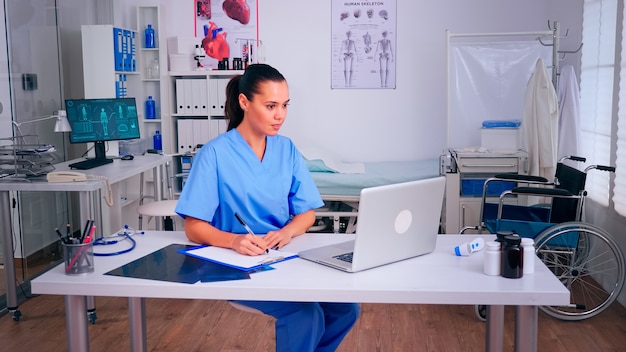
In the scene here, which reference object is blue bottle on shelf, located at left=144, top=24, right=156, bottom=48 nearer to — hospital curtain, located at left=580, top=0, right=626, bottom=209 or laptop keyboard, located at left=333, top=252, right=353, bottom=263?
hospital curtain, located at left=580, top=0, right=626, bottom=209

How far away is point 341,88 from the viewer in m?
5.52

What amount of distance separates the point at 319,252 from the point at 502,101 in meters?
2.98

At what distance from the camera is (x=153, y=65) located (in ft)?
17.3

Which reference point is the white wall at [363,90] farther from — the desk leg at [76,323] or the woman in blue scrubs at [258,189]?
the desk leg at [76,323]

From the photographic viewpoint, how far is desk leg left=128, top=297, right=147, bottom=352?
85.9 inches

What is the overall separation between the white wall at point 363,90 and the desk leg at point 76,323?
3874mm

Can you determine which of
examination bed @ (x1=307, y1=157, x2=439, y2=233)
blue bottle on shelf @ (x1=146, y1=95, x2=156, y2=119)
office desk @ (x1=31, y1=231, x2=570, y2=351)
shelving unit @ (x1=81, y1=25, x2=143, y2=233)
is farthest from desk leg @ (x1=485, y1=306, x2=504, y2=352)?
blue bottle on shelf @ (x1=146, y1=95, x2=156, y2=119)

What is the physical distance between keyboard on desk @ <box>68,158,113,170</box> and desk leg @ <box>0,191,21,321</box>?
1.51ft

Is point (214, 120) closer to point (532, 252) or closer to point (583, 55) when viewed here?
point (583, 55)

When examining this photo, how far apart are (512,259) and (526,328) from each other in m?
0.18

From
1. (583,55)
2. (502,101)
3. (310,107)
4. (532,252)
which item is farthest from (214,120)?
(532,252)

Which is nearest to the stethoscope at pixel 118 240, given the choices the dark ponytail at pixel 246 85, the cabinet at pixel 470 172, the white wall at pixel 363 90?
the dark ponytail at pixel 246 85

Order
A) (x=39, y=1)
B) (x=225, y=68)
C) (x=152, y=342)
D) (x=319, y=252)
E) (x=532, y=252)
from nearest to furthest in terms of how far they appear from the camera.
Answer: (x=532, y=252) < (x=319, y=252) < (x=152, y=342) < (x=39, y=1) < (x=225, y=68)

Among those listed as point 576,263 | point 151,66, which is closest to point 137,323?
point 576,263
